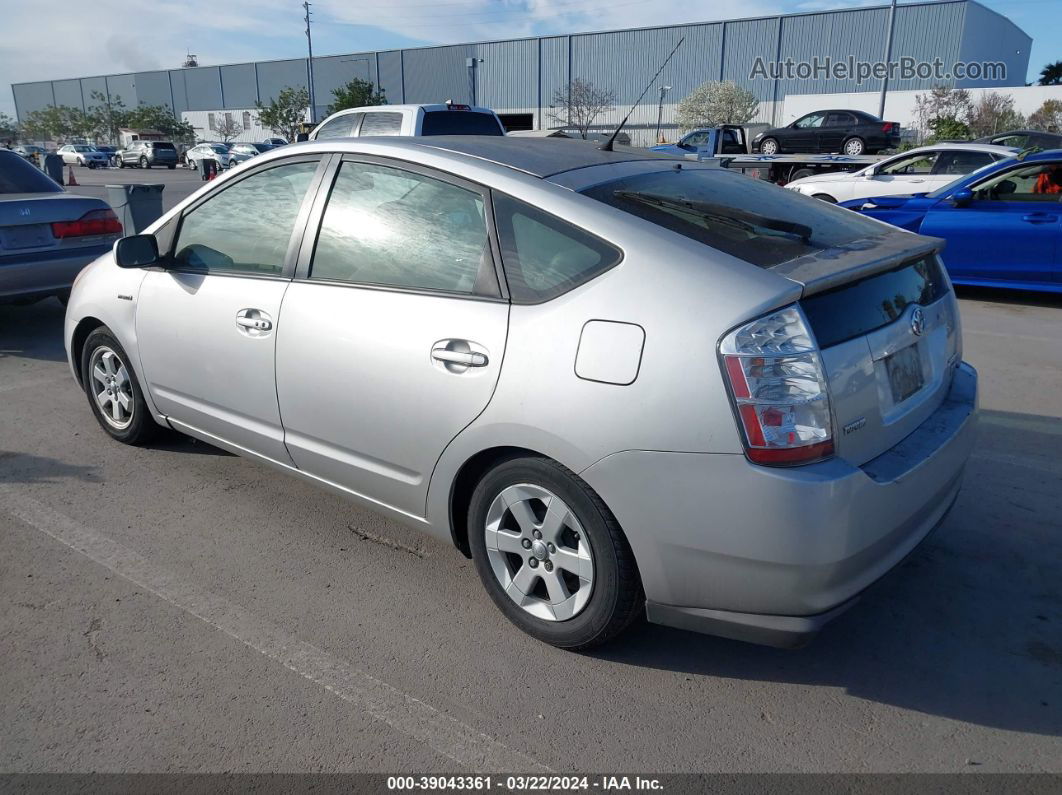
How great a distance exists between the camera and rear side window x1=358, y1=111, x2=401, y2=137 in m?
11.6

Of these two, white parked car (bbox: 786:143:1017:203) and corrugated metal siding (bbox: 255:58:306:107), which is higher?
corrugated metal siding (bbox: 255:58:306:107)

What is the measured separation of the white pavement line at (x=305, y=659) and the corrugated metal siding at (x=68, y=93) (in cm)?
11153

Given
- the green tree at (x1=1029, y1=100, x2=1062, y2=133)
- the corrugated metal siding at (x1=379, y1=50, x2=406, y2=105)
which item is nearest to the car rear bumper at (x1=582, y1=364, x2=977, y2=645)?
the green tree at (x1=1029, y1=100, x2=1062, y2=133)

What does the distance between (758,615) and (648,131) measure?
56.4m

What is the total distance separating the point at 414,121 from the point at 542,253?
929 centimetres

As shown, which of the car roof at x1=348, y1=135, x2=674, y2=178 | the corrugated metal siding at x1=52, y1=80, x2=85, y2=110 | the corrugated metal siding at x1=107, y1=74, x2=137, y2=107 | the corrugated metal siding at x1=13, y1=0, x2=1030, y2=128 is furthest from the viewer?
the corrugated metal siding at x1=52, y1=80, x2=85, y2=110

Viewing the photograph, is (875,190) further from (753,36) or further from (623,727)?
(753,36)

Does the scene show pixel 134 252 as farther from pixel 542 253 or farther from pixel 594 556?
pixel 594 556

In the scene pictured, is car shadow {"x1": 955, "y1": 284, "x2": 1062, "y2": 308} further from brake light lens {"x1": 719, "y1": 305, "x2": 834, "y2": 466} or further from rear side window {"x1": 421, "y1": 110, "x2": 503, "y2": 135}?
brake light lens {"x1": 719, "y1": 305, "x2": 834, "y2": 466}

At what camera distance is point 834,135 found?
24781mm

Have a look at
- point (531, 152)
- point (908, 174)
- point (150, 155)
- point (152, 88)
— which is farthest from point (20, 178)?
point (152, 88)

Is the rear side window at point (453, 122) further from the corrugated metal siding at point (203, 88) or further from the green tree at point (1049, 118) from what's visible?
the corrugated metal siding at point (203, 88)

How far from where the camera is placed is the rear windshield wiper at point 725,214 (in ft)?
9.71

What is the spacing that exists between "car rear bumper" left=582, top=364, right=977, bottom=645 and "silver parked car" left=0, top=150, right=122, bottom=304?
6388mm
